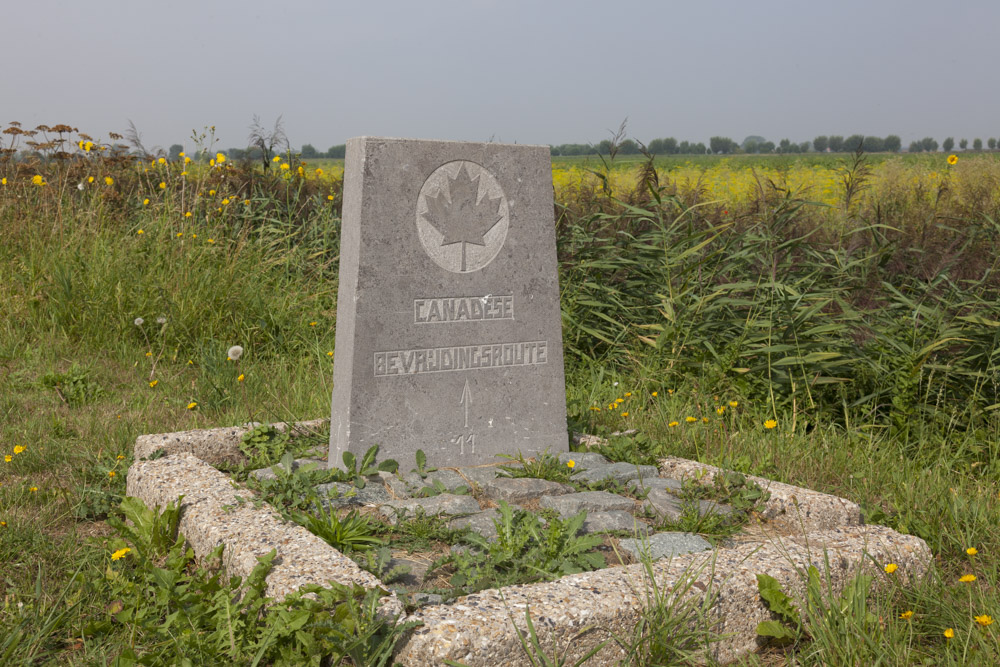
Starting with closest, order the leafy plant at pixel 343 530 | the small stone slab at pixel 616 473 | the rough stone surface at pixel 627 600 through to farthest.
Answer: the rough stone surface at pixel 627 600
the leafy plant at pixel 343 530
the small stone slab at pixel 616 473

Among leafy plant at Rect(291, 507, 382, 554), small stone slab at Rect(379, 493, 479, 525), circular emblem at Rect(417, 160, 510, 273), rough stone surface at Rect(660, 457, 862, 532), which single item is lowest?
rough stone surface at Rect(660, 457, 862, 532)

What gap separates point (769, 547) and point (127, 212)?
6.09 meters

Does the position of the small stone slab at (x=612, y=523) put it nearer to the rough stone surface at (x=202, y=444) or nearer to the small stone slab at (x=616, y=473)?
the small stone slab at (x=616, y=473)

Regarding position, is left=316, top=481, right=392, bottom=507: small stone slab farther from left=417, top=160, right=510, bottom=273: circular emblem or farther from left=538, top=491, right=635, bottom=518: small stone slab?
left=417, top=160, right=510, bottom=273: circular emblem

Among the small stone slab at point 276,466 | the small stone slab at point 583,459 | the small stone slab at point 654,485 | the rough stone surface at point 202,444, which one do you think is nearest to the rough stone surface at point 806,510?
the small stone slab at point 654,485

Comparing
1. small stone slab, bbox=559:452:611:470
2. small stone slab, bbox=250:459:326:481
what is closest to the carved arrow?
small stone slab, bbox=559:452:611:470

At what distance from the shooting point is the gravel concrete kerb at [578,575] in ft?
6.60

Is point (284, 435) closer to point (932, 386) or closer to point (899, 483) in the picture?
point (899, 483)

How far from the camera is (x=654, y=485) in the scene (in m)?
3.26

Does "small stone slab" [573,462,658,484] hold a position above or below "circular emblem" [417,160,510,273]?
below

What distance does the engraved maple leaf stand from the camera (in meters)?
3.35

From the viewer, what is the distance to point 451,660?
1919mm

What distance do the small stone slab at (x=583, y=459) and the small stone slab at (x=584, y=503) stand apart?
0.39 m

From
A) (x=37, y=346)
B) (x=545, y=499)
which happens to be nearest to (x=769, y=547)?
(x=545, y=499)
